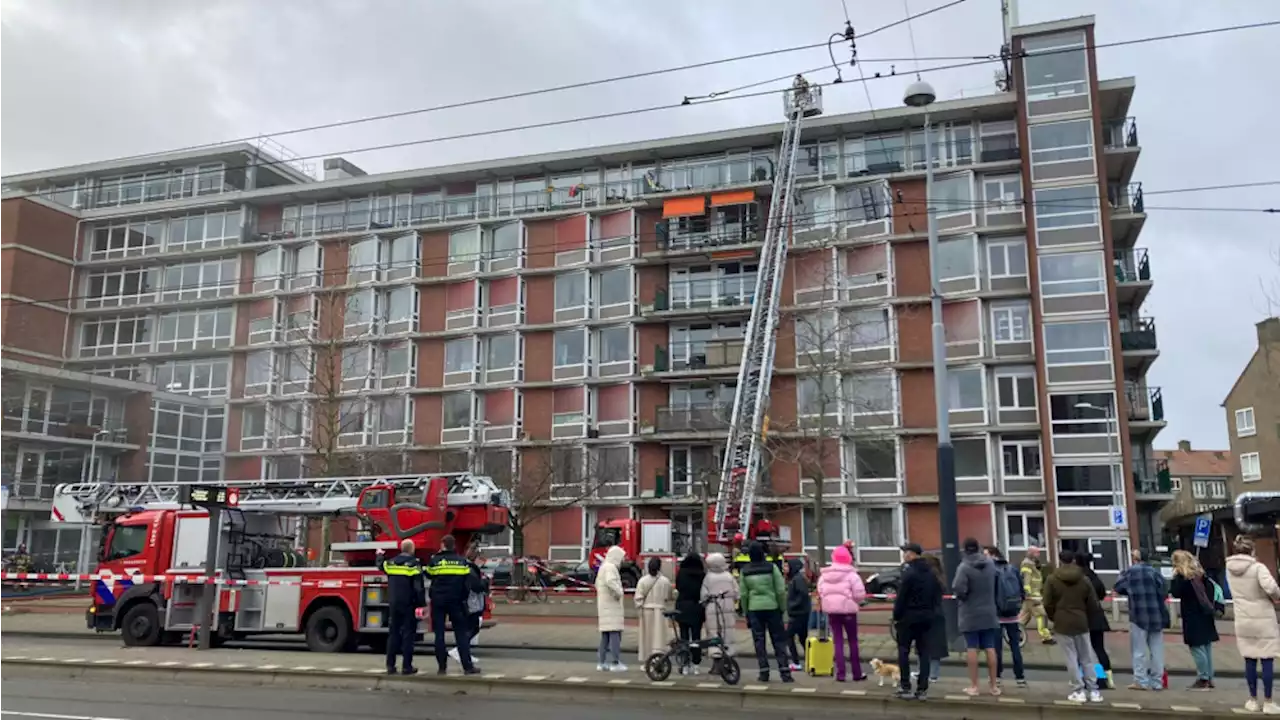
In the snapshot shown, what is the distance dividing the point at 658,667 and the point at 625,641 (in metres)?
6.45

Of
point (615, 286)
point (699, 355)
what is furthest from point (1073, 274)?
point (615, 286)

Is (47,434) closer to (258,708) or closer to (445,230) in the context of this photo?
(445,230)

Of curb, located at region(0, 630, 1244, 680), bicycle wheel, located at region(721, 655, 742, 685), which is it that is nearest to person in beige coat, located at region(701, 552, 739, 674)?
bicycle wheel, located at region(721, 655, 742, 685)

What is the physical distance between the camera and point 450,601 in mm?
12906

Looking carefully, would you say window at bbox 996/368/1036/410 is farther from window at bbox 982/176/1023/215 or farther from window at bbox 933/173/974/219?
window at bbox 933/173/974/219

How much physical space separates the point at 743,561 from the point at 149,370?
44898 millimetres

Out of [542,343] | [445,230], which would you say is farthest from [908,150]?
[445,230]

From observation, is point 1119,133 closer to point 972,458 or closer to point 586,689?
point 972,458

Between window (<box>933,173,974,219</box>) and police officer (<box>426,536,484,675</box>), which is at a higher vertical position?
window (<box>933,173,974,219</box>)

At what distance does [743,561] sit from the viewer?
1411 centimetres

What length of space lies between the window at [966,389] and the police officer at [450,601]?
91.8ft

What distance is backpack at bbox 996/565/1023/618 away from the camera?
1249cm

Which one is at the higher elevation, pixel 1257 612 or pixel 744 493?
pixel 744 493

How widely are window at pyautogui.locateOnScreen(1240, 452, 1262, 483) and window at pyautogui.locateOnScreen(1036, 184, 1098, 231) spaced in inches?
1111
